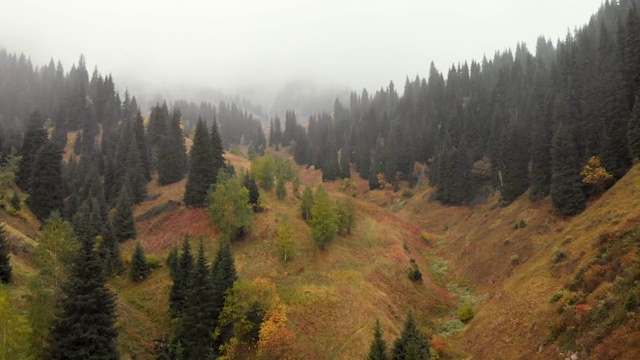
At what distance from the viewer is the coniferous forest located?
112 feet

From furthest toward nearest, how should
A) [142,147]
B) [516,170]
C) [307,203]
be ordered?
[142,147] → [516,170] → [307,203]

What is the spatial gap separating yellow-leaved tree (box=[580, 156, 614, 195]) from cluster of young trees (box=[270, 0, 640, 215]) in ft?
3.04

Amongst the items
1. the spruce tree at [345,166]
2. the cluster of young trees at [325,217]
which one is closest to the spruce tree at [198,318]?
the cluster of young trees at [325,217]

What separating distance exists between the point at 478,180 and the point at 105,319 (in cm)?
9125

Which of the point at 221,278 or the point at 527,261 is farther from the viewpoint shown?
the point at 527,261

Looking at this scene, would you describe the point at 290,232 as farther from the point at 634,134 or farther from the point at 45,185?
the point at 45,185

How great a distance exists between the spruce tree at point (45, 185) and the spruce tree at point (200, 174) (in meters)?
26.9

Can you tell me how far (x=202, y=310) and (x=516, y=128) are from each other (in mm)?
80388

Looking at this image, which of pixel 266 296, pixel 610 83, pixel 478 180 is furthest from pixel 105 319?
pixel 478 180

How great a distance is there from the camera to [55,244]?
127ft

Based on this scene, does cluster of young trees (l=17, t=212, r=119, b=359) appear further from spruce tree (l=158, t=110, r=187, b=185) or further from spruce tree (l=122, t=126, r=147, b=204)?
spruce tree (l=158, t=110, r=187, b=185)

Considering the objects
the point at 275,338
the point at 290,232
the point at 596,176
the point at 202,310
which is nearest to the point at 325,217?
the point at 290,232

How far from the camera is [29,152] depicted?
91312mm

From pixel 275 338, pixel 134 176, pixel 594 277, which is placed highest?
pixel 134 176
